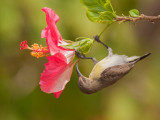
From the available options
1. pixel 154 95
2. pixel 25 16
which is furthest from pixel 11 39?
pixel 154 95

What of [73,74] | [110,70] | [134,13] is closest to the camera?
[134,13]

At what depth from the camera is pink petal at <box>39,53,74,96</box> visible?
5.85 ft

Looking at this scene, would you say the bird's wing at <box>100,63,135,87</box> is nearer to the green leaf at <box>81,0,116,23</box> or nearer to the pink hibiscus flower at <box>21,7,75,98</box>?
the pink hibiscus flower at <box>21,7,75,98</box>

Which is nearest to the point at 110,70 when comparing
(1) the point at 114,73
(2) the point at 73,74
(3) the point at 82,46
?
(1) the point at 114,73

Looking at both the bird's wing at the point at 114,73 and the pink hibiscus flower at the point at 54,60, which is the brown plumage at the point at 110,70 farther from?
the pink hibiscus flower at the point at 54,60

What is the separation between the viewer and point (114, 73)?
1.88 m

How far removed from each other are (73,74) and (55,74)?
6.85 feet

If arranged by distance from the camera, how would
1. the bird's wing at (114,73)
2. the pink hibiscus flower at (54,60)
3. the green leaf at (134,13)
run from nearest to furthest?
the green leaf at (134,13), the pink hibiscus flower at (54,60), the bird's wing at (114,73)

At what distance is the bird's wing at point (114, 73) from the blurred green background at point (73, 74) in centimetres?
172

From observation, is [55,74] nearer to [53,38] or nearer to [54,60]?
[54,60]

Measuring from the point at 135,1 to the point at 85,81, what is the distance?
248 cm

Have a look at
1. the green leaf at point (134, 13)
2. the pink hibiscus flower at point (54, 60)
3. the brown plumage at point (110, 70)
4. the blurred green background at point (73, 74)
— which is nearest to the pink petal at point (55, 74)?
the pink hibiscus flower at point (54, 60)

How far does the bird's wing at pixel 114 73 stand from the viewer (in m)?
1.88

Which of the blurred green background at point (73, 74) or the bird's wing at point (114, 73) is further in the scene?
the blurred green background at point (73, 74)
